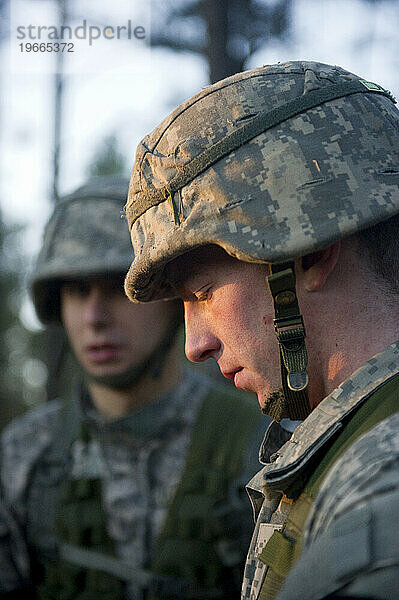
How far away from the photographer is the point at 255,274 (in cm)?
205

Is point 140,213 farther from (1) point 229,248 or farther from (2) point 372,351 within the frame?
(2) point 372,351

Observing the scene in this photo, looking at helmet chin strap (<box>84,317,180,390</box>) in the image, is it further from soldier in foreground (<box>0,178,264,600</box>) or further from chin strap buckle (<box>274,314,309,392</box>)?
chin strap buckle (<box>274,314,309,392</box>)

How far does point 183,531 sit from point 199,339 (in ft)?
7.51

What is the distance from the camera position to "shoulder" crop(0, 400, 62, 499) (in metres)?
4.67

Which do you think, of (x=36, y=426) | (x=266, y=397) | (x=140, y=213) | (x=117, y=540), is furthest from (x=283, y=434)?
(x=36, y=426)

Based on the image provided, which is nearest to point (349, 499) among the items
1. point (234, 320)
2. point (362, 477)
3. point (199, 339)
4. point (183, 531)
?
point (362, 477)

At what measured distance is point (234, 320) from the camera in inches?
79.9

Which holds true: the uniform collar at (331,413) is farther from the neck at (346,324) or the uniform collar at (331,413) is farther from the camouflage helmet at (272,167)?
the camouflage helmet at (272,167)

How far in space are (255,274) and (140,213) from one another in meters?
0.50

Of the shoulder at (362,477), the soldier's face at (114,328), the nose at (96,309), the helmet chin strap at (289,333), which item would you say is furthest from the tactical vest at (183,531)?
the shoulder at (362,477)

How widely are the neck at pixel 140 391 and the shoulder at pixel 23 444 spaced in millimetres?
435

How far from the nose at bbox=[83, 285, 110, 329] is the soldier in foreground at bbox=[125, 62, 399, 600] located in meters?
2.28

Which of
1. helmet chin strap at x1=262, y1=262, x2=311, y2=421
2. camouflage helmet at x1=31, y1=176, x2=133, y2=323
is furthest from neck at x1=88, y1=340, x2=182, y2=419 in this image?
helmet chin strap at x1=262, y1=262, x2=311, y2=421

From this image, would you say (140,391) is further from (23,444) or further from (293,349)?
(293,349)
